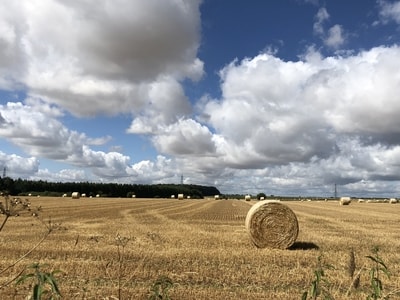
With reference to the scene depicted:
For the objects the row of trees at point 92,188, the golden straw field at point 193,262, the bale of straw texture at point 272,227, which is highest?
the row of trees at point 92,188

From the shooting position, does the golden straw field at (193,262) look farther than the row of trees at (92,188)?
No

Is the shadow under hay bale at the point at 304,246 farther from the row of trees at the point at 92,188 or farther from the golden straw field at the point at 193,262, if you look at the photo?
the row of trees at the point at 92,188

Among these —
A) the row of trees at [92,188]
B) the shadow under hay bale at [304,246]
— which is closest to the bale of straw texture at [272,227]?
the shadow under hay bale at [304,246]

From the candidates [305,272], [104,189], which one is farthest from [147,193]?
[305,272]

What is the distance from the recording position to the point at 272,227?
1845 cm

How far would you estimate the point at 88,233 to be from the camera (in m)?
20.3

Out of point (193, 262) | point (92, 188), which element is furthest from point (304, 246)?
point (92, 188)

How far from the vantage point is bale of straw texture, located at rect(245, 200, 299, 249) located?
59.1 ft

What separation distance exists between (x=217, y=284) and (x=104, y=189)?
134 metres

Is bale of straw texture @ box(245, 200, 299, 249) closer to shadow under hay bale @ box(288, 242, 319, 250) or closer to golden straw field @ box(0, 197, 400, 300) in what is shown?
shadow under hay bale @ box(288, 242, 319, 250)

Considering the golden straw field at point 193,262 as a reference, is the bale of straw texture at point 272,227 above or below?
above

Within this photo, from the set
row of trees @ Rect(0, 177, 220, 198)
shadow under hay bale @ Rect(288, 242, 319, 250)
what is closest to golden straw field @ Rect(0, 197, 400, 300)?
shadow under hay bale @ Rect(288, 242, 319, 250)

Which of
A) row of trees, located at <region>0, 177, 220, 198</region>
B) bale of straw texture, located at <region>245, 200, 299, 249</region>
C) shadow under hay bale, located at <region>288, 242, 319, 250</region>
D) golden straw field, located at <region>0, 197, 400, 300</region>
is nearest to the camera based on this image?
golden straw field, located at <region>0, 197, 400, 300</region>

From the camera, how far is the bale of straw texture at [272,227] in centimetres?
1802
